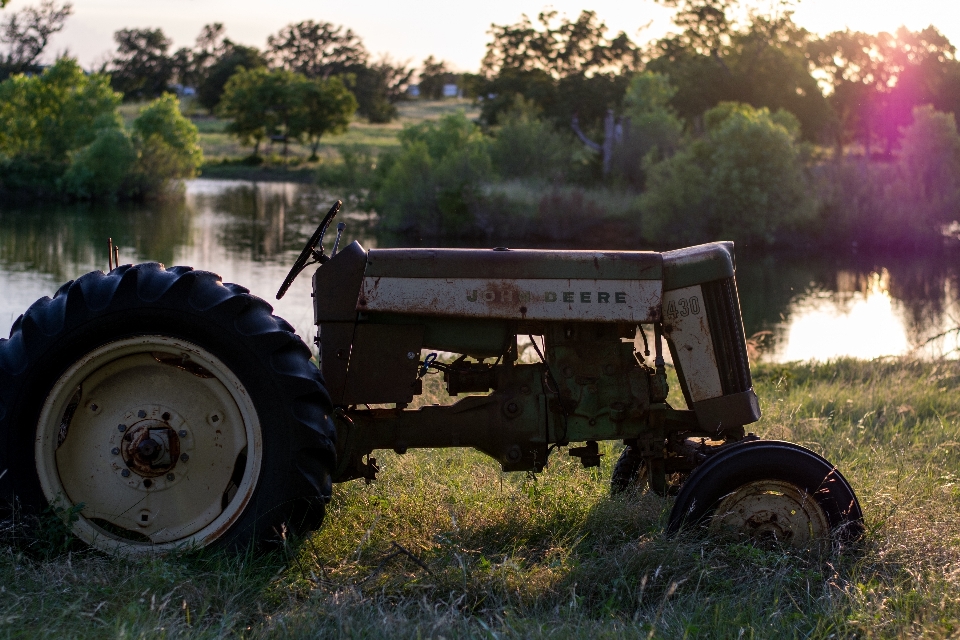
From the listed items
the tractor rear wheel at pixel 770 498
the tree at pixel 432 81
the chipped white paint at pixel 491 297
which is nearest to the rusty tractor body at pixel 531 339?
the chipped white paint at pixel 491 297

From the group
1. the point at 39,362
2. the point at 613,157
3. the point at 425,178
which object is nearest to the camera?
the point at 39,362

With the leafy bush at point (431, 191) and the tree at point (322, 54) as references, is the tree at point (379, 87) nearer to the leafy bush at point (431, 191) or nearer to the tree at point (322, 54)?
the tree at point (322, 54)

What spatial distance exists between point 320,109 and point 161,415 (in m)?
66.0

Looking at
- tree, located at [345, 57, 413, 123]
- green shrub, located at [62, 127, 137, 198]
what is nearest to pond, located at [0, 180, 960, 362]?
green shrub, located at [62, 127, 137, 198]

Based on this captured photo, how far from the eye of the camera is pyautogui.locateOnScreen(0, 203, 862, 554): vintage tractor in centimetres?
354

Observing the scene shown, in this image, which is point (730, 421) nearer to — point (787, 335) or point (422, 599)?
point (422, 599)

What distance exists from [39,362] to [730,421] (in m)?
2.67

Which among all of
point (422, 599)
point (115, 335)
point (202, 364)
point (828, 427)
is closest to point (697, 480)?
point (422, 599)

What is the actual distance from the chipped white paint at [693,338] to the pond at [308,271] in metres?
8.07

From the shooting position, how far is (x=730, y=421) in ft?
13.3

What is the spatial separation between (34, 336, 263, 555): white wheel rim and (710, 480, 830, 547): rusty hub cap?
1881 mm

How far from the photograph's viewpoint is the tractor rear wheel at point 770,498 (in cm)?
381

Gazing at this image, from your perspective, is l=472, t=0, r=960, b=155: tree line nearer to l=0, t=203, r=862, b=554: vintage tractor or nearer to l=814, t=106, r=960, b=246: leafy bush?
l=814, t=106, r=960, b=246: leafy bush

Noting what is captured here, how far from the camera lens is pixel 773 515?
3848 mm
